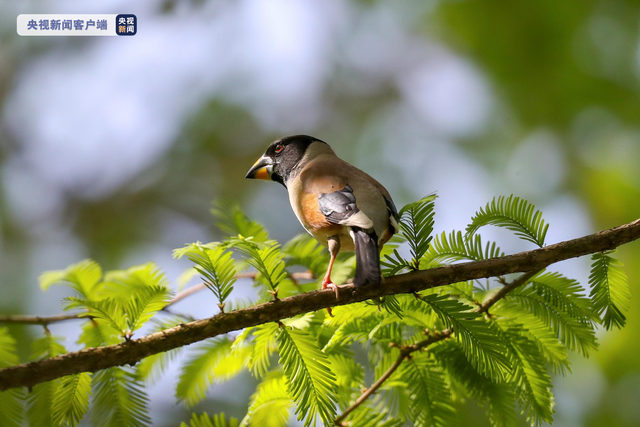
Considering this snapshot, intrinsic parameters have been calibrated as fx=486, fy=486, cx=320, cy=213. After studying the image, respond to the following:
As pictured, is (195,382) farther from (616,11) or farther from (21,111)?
(616,11)

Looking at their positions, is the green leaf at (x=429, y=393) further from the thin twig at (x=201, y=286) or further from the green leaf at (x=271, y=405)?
the thin twig at (x=201, y=286)

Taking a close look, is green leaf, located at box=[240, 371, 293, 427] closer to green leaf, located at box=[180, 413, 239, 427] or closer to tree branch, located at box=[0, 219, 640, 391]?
green leaf, located at box=[180, 413, 239, 427]

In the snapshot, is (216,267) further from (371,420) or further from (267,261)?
(371,420)

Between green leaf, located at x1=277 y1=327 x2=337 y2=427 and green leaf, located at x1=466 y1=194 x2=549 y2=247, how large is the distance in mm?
701

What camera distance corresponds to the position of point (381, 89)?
7082mm

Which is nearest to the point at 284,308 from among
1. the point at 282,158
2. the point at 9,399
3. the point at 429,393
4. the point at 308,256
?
the point at 429,393

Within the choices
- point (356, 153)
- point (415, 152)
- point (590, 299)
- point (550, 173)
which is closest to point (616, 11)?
point (550, 173)

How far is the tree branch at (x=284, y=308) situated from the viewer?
1293mm

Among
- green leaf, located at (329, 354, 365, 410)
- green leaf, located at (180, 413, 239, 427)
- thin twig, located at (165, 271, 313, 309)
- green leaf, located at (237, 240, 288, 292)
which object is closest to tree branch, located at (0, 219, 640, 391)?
green leaf, located at (237, 240, 288, 292)

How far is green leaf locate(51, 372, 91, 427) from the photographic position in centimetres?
155

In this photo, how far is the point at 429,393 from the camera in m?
1.76

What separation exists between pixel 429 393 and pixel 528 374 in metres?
0.36

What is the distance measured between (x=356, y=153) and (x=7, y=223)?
457 centimetres

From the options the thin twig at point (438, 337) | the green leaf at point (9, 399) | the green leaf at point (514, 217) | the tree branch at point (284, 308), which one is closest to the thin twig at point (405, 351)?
the thin twig at point (438, 337)
